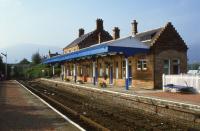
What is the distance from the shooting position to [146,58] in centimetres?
3203

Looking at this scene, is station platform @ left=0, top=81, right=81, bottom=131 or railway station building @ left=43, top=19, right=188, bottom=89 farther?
railway station building @ left=43, top=19, right=188, bottom=89

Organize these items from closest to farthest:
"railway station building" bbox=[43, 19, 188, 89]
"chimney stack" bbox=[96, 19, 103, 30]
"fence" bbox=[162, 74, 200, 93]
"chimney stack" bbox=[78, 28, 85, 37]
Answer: "fence" bbox=[162, 74, 200, 93]
"railway station building" bbox=[43, 19, 188, 89]
"chimney stack" bbox=[96, 19, 103, 30]
"chimney stack" bbox=[78, 28, 85, 37]

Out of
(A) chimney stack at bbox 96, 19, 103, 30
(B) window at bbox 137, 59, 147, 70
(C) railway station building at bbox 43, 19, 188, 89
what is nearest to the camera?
(C) railway station building at bbox 43, 19, 188, 89

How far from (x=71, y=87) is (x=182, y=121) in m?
25.6

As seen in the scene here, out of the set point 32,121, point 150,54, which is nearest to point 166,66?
point 150,54

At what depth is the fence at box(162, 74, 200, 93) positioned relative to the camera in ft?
79.4

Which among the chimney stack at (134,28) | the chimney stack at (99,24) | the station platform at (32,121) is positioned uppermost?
the chimney stack at (99,24)

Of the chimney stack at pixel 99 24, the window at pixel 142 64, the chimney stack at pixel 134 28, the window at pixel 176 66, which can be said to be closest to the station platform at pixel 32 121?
the window at pixel 142 64

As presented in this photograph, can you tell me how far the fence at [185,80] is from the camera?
24.2 m

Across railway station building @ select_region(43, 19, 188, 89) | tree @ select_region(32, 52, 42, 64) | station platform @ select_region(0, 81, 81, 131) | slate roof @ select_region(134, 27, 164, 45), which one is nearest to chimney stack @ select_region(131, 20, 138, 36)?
railway station building @ select_region(43, 19, 188, 89)

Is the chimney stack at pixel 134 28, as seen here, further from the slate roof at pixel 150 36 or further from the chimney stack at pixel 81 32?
the chimney stack at pixel 81 32

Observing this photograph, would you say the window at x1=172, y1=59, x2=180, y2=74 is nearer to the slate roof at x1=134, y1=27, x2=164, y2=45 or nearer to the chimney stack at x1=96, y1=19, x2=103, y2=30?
the slate roof at x1=134, y1=27, x2=164, y2=45

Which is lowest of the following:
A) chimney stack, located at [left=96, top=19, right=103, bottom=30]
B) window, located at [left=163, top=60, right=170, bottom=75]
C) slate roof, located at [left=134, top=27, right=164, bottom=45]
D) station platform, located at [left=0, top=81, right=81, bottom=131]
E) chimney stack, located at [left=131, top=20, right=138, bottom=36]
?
station platform, located at [left=0, top=81, right=81, bottom=131]

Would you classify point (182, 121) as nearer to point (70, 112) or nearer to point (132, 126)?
point (132, 126)
